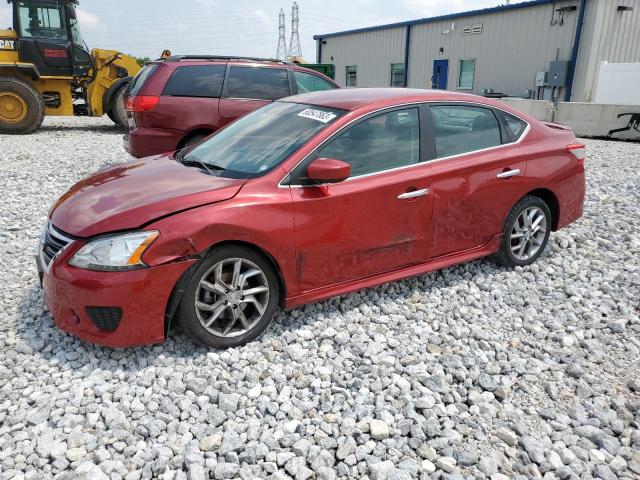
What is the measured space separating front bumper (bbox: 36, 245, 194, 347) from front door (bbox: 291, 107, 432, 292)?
2.79ft

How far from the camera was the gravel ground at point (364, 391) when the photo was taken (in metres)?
2.50

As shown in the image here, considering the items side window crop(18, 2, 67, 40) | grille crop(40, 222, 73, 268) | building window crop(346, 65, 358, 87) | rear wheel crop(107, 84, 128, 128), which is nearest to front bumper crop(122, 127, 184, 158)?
grille crop(40, 222, 73, 268)

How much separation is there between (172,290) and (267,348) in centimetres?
76

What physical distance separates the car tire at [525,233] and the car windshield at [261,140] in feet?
6.19

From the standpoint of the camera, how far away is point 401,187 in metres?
3.78

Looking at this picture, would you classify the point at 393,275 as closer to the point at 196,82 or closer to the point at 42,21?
the point at 196,82

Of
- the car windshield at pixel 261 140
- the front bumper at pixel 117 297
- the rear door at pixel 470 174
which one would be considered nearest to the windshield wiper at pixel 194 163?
the car windshield at pixel 261 140

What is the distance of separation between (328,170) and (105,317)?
1.59 metres

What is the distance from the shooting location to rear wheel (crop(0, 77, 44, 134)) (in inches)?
500

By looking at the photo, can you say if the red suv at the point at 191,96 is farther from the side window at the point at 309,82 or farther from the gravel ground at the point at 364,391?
the gravel ground at the point at 364,391

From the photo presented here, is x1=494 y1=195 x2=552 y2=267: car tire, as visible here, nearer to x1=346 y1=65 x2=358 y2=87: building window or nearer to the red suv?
the red suv

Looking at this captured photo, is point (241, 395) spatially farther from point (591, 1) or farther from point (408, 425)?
point (591, 1)

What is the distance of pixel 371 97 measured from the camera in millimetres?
4012

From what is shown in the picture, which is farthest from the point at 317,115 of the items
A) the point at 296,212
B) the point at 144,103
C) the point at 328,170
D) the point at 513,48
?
the point at 513,48
